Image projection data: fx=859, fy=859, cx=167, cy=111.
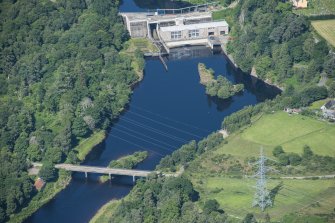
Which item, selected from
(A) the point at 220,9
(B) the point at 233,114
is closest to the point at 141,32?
(A) the point at 220,9

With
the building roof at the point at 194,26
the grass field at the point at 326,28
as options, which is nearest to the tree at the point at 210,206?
the grass field at the point at 326,28

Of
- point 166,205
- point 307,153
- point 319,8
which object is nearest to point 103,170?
point 166,205

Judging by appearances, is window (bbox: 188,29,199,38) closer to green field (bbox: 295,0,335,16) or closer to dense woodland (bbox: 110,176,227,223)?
green field (bbox: 295,0,335,16)

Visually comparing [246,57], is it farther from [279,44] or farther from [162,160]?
[162,160]

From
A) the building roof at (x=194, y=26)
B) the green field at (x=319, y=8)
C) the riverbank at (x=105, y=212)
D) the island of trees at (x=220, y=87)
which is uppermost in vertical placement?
the green field at (x=319, y=8)

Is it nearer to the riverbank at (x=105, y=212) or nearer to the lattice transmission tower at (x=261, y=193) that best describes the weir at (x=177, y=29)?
the riverbank at (x=105, y=212)

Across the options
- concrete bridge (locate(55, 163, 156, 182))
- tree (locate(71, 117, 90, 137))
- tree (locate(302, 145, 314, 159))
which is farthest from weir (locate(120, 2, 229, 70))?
tree (locate(302, 145, 314, 159))

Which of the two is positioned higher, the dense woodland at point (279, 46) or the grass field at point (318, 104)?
the dense woodland at point (279, 46)
